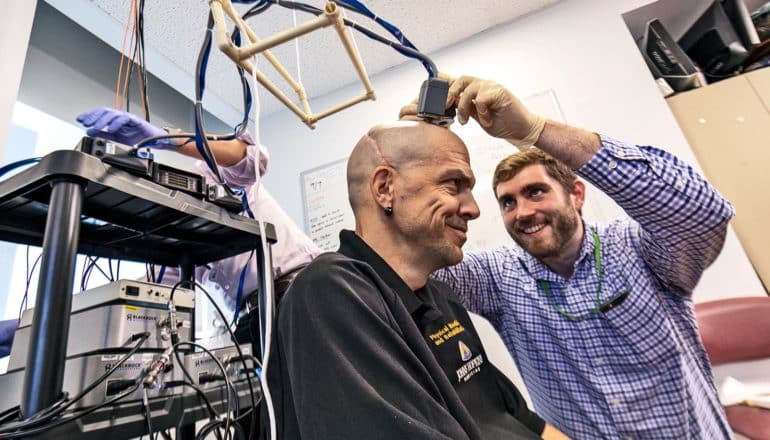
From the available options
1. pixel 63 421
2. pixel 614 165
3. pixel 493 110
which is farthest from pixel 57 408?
pixel 614 165

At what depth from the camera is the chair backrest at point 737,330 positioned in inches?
49.9

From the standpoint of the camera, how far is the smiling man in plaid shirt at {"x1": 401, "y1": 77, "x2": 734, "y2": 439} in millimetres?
886

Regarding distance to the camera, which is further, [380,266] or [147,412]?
[380,266]

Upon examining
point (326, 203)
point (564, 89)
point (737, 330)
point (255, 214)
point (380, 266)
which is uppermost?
point (564, 89)

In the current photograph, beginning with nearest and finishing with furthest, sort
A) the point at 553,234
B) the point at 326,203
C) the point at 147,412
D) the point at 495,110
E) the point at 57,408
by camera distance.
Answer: the point at 57,408 → the point at 147,412 → the point at 495,110 → the point at 553,234 → the point at 326,203

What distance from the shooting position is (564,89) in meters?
1.97

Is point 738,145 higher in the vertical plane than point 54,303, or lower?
higher

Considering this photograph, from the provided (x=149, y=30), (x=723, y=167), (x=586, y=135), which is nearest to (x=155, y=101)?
(x=149, y=30)

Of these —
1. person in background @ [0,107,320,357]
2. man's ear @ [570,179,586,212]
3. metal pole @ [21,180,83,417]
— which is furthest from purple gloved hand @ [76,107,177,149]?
man's ear @ [570,179,586,212]

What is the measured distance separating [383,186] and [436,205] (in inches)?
5.3

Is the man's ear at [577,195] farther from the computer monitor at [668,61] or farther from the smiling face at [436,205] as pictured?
the computer monitor at [668,61]

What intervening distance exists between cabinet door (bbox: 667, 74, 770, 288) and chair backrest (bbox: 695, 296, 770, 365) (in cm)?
34

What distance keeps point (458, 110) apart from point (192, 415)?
34.0 inches

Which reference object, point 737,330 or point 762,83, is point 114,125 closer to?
point 737,330
